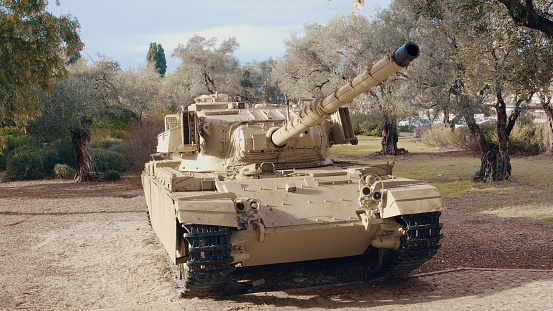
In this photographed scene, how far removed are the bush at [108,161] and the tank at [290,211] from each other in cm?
1828

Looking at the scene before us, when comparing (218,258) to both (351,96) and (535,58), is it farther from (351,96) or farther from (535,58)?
(535,58)

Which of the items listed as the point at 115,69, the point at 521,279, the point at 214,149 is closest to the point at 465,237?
the point at 521,279

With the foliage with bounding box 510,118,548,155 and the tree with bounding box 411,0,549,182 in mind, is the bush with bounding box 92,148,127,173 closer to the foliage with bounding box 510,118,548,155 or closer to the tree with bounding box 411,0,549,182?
the tree with bounding box 411,0,549,182

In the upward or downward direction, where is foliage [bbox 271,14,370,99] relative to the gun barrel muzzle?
upward

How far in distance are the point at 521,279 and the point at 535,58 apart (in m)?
5.73

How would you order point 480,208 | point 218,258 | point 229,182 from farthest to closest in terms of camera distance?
point 480,208 → point 229,182 → point 218,258

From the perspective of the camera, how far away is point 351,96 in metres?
7.50

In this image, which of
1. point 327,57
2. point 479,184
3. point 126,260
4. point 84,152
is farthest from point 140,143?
point 126,260

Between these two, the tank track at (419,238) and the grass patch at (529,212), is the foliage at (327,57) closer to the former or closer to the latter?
the grass patch at (529,212)

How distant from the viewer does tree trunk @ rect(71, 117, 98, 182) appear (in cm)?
2417

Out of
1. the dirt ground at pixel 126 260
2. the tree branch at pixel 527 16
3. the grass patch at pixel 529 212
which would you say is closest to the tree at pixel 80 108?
the dirt ground at pixel 126 260

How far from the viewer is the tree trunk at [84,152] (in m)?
24.2

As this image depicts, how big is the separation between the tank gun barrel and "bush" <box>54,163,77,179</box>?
1914 cm

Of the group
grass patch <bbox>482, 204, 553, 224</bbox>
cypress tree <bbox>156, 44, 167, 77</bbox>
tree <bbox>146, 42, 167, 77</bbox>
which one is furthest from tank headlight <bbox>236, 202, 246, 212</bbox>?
cypress tree <bbox>156, 44, 167, 77</bbox>
